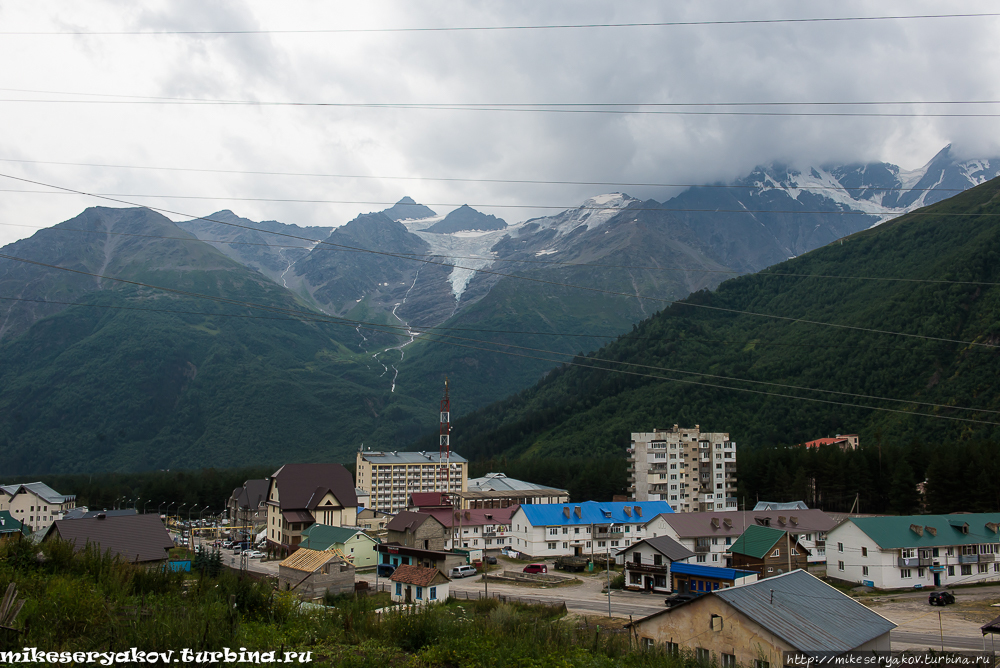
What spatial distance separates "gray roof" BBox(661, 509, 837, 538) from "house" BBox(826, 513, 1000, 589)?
6248mm

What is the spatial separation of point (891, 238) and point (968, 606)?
158 meters

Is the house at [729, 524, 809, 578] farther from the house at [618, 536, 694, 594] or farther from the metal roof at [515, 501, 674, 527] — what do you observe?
the metal roof at [515, 501, 674, 527]

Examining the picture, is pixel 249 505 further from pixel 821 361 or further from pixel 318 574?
pixel 821 361

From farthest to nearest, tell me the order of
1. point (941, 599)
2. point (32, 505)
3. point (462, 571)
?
point (32, 505) → point (462, 571) → point (941, 599)

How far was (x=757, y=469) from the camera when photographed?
7569 cm

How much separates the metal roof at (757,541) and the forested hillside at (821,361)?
99.7 ft

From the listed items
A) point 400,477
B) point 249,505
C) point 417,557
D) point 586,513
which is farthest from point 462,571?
A: point 249,505

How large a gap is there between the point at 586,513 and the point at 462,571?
15435mm

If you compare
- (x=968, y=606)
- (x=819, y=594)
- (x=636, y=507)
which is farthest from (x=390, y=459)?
(x=819, y=594)

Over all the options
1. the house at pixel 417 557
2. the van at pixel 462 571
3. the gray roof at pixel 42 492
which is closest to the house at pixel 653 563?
the van at pixel 462 571

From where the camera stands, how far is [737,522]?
Answer: 51.5m

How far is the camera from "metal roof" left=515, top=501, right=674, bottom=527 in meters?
56.1

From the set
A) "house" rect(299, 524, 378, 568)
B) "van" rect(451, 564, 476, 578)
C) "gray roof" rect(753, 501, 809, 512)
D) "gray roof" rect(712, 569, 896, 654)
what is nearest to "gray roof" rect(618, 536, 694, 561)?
"van" rect(451, 564, 476, 578)

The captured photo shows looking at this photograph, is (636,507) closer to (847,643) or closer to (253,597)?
(847,643)
